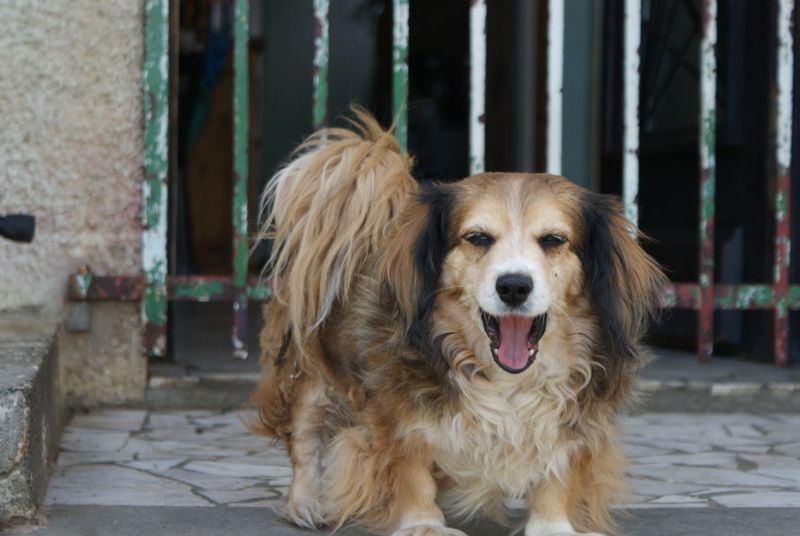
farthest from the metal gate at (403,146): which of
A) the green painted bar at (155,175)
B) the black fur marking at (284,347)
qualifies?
the black fur marking at (284,347)

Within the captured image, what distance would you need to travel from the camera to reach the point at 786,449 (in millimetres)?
4488

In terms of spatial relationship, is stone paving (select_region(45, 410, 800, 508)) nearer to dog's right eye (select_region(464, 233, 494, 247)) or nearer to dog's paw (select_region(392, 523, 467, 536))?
dog's paw (select_region(392, 523, 467, 536))

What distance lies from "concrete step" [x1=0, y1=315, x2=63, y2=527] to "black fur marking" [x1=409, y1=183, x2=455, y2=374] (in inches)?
42.0

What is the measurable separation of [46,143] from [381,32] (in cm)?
682

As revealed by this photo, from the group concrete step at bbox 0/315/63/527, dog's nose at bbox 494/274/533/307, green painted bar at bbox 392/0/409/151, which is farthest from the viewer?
green painted bar at bbox 392/0/409/151

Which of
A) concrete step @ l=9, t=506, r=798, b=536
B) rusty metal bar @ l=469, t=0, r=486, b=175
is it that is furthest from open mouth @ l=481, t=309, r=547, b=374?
rusty metal bar @ l=469, t=0, r=486, b=175

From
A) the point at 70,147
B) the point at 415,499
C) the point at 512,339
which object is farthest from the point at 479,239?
the point at 70,147

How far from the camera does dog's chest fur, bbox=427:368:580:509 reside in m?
3.12

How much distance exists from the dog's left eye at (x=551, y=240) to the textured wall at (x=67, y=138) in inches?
89.2

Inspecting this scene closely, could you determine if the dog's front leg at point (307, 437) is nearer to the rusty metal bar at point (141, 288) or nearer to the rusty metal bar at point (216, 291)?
the rusty metal bar at point (216, 291)

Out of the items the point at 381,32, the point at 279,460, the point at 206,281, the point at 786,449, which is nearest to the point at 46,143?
the point at 206,281

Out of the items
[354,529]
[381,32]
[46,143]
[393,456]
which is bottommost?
[354,529]

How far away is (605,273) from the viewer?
314 cm

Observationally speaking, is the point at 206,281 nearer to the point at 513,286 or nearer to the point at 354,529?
the point at 354,529
